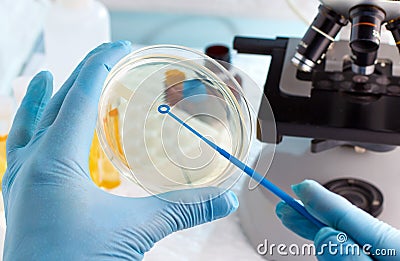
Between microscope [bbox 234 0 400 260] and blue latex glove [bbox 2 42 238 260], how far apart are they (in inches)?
8.3

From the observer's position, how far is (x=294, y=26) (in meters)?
1.69

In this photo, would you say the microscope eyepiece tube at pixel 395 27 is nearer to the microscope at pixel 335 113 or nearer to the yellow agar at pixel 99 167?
the microscope at pixel 335 113

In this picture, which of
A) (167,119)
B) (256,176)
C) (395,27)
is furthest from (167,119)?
(395,27)

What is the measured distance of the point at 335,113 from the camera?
1.12 m

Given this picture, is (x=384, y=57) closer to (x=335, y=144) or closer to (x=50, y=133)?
(x=335, y=144)

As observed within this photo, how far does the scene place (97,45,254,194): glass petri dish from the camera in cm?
90

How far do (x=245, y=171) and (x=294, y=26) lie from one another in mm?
880

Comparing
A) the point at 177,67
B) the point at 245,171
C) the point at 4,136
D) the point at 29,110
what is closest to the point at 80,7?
the point at 4,136

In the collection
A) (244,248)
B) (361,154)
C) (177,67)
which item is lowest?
(244,248)

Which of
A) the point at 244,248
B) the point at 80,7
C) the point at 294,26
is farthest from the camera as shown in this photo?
the point at 294,26

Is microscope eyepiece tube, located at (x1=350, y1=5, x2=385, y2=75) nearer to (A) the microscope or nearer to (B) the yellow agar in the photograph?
(A) the microscope

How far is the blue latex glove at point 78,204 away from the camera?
823 mm

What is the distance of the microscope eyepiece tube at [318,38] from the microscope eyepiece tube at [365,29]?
0.05m

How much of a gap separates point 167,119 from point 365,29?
0.32m
